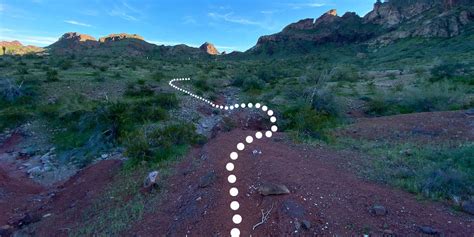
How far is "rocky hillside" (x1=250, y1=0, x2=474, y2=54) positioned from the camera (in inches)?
1953

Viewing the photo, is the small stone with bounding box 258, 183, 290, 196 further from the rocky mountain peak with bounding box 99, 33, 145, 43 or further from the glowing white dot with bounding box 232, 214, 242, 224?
the rocky mountain peak with bounding box 99, 33, 145, 43

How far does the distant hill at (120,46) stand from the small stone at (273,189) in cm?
7398

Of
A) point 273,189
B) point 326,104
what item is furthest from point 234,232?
→ point 326,104

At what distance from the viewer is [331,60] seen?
55438 mm

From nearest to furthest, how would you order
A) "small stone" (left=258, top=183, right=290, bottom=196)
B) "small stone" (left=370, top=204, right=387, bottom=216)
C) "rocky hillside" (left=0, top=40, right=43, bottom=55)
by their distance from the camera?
"small stone" (left=370, top=204, right=387, bottom=216) < "small stone" (left=258, top=183, right=290, bottom=196) < "rocky hillside" (left=0, top=40, right=43, bottom=55)

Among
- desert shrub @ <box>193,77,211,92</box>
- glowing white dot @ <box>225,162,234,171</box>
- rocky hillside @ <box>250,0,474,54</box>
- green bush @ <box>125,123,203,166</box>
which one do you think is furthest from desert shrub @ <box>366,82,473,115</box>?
rocky hillside @ <box>250,0,474,54</box>

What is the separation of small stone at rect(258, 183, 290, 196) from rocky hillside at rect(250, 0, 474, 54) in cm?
5242

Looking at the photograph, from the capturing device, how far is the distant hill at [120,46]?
257 feet

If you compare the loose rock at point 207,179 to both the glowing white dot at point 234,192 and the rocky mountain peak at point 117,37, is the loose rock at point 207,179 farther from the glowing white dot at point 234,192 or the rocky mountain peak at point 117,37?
the rocky mountain peak at point 117,37

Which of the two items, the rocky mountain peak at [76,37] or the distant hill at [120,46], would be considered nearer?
the distant hill at [120,46]

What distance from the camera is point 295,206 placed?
16.4 feet

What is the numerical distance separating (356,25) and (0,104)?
7822 cm

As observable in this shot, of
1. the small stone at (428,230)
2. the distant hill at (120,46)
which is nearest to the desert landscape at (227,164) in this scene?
the small stone at (428,230)

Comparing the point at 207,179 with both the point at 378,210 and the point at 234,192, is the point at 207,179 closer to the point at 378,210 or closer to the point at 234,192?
the point at 234,192
